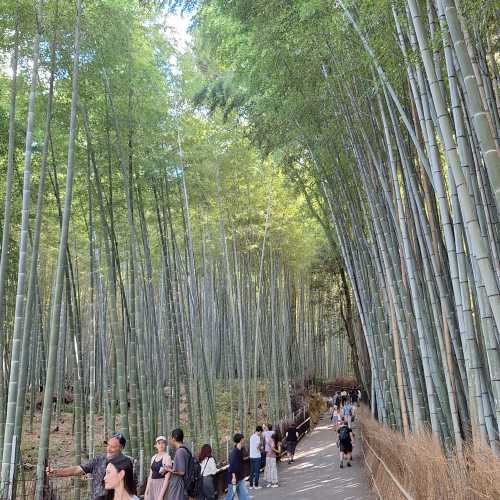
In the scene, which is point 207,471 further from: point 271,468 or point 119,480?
point 119,480

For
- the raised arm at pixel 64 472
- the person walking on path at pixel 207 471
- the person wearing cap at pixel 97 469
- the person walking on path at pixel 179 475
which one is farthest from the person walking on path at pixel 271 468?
the raised arm at pixel 64 472

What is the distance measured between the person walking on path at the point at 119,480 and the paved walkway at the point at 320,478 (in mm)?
3778

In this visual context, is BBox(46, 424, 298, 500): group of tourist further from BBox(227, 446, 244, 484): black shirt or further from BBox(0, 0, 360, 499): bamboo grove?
BBox(0, 0, 360, 499): bamboo grove

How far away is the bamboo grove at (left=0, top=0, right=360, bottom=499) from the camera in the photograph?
4.79 m

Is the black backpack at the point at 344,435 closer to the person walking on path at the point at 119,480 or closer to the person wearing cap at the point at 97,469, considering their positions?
the person wearing cap at the point at 97,469

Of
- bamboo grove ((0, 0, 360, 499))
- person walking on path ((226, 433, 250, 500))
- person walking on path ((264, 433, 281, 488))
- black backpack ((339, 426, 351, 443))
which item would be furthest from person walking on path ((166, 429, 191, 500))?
black backpack ((339, 426, 351, 443))

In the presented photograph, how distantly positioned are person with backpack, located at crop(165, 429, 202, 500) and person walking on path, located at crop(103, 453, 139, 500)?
968 mm

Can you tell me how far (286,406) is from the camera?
1309 cm

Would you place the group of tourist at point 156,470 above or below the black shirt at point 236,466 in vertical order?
above

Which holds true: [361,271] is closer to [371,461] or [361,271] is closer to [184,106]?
Result: [371,461]

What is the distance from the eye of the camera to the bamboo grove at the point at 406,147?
288cm

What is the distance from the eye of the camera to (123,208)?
8242 millimetres

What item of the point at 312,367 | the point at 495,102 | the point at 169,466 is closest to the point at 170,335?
the point at 169,466

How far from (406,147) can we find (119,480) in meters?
3.52
